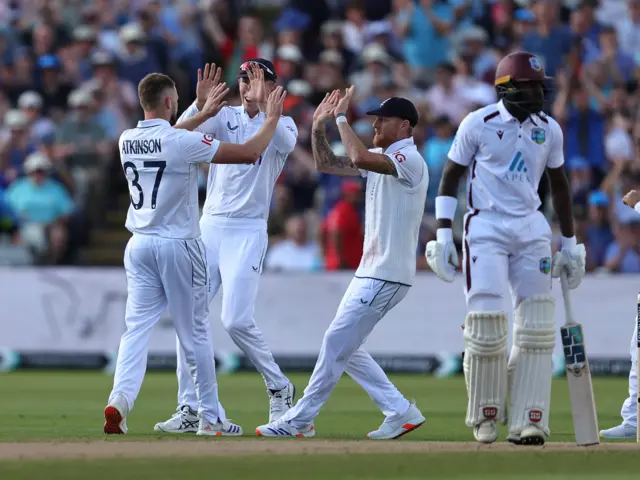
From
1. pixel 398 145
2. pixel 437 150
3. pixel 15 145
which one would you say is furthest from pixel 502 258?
pixel 15 145

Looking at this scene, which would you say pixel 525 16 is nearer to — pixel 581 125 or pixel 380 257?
pixel 581 125

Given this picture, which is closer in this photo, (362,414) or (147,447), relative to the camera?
(147,447)

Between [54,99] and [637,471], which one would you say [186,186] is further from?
Answer: [54,99]

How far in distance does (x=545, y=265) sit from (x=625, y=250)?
8.51 m

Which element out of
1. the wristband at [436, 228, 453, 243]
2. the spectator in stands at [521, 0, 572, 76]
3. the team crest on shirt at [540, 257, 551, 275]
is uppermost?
the spectator in stands at [521, 0, 572, 76]

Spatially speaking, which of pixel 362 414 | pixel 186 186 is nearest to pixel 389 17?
pixel 362 414

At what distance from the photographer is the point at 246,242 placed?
34.2ft

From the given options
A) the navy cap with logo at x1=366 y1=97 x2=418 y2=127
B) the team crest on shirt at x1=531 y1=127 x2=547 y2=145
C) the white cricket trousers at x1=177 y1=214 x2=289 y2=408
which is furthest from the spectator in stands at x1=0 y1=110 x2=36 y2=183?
the team crest on shirt at x1=531 y1=127 x2=547 y2=145

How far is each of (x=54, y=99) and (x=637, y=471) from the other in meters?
15.1

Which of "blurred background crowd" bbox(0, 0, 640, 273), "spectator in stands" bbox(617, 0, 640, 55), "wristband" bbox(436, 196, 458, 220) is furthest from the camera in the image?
"spectator in stands" bbox(617, 0, 640, 55)

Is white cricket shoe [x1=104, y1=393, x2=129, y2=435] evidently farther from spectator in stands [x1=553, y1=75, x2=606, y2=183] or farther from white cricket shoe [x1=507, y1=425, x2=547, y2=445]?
spectator in stands [x1=553, y1=75, x2=606, y2=183]

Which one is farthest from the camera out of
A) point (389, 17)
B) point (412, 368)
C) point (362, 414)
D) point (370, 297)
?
point (389, 17)

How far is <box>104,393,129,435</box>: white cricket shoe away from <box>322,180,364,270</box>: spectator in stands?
27.1ft

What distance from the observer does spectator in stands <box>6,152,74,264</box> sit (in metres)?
18.9
